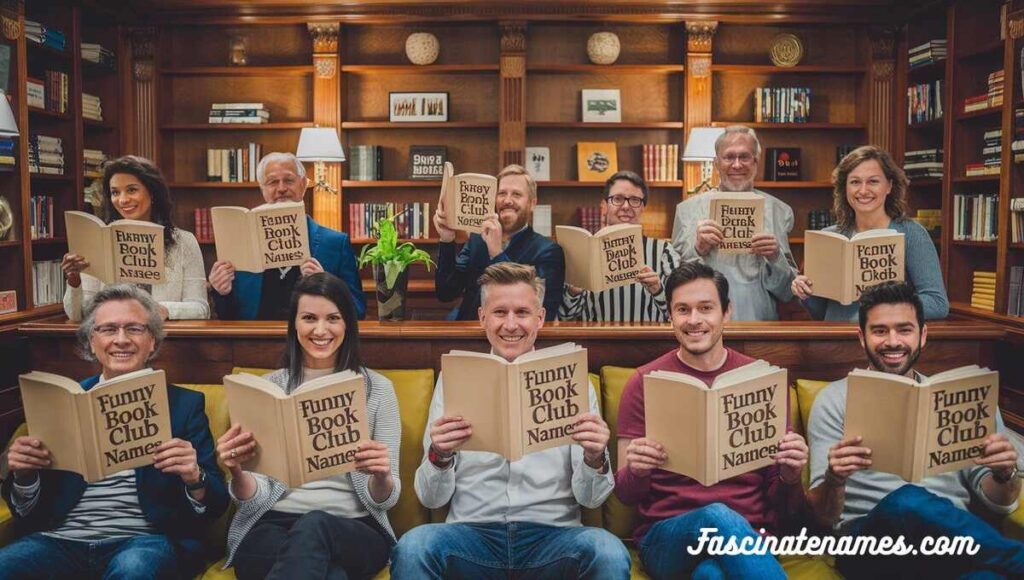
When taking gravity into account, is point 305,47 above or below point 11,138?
above

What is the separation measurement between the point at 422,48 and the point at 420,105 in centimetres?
35

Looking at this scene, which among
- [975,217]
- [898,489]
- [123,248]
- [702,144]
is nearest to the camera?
[898,489]

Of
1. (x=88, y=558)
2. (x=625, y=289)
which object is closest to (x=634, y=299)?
(x=625, y=289)

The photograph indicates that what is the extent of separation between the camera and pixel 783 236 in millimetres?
3189

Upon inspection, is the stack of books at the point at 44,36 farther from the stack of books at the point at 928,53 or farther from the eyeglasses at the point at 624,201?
the stack of books at the point at 928,53

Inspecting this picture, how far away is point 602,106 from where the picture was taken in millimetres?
5594

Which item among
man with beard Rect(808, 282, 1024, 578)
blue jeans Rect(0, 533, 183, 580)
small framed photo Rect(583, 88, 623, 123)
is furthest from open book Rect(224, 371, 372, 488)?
small framed photo Rect(583, 88, 623, 123)

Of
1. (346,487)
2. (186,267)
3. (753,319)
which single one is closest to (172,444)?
(346,487)

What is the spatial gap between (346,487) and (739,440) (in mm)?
953

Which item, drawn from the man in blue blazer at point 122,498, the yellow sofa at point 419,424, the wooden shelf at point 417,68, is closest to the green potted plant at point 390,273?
the yellow sofa at point 419,424

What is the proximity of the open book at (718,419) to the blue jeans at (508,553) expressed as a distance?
0.86ft

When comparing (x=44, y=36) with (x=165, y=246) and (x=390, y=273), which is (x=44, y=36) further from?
(x=390, y=273)

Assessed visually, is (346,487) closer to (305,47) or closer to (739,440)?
(739,440)

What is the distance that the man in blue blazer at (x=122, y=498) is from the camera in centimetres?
199
